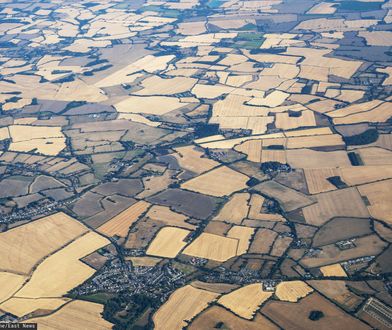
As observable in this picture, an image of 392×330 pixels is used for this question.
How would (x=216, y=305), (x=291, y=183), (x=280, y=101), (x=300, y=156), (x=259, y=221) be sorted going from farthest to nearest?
(x=280, y=101)
(x=300, y=156)
(x=291, y=183)
(x=259, y=221)
(x=216, y=305)

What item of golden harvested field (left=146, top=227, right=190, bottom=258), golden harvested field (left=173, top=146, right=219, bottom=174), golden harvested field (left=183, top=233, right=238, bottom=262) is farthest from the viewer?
golden harvested field (left=173, top=146, right=219, bottom=174)

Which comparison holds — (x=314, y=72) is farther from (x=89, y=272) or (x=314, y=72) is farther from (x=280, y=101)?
(x=89, y=272)

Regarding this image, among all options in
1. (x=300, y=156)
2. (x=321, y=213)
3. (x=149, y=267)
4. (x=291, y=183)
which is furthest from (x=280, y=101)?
(x=149, y=267)

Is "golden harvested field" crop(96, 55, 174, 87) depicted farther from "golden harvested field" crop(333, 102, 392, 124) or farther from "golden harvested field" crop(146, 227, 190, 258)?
"golden harvested field" crop(146, 227, 190, 258)

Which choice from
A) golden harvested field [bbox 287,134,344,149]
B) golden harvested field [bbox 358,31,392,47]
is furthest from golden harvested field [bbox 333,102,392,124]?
golden harvested field [bbox 358,31,392,47]

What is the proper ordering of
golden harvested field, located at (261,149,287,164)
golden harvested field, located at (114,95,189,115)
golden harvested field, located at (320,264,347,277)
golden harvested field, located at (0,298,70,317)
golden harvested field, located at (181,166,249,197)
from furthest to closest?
golden harvested field, located at (114,95,189,115) < golden harvested field, located at (261,149,287,164) < golden harvested field, located at (181,166,249,197) < golden harvested field, located at (320,264,347,277) < golden harvested field, located at (0,298,70,317)

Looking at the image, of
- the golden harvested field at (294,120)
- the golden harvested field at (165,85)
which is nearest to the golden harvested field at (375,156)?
the golden harvested field at (294,120)
